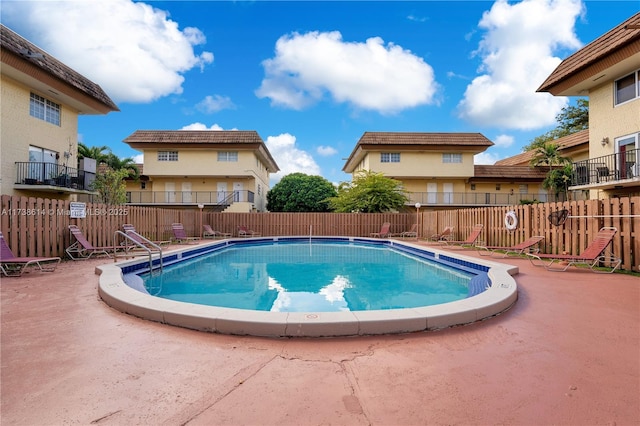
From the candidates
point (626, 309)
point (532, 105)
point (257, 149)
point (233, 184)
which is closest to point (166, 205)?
point (233, 184)

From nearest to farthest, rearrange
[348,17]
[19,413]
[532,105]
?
[19,413] < [348,17] < [532,105]

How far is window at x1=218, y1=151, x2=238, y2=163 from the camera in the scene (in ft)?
97.1

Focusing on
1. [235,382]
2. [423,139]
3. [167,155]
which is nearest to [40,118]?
[167,155]

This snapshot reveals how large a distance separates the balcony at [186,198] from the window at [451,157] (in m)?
17.2

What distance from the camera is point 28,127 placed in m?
16.9

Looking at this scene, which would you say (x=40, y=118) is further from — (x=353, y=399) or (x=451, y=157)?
(x=451, y=157)

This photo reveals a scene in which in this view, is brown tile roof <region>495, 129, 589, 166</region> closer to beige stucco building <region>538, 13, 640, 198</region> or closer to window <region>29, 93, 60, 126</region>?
beige stucco building <region>538, 13, 640, 198</region>

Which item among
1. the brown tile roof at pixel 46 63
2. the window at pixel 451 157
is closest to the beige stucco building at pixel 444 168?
the window at pixel 451 157

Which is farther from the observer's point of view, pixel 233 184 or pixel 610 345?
pixel 233 184

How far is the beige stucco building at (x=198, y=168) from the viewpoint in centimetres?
2891

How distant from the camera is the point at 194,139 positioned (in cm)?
2923

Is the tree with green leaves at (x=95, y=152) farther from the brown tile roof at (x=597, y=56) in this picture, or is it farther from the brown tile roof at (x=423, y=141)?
the brown tile roof at (x=597, y=56)

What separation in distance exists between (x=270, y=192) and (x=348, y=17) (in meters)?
27.8

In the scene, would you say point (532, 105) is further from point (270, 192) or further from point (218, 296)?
point (270, 192)
